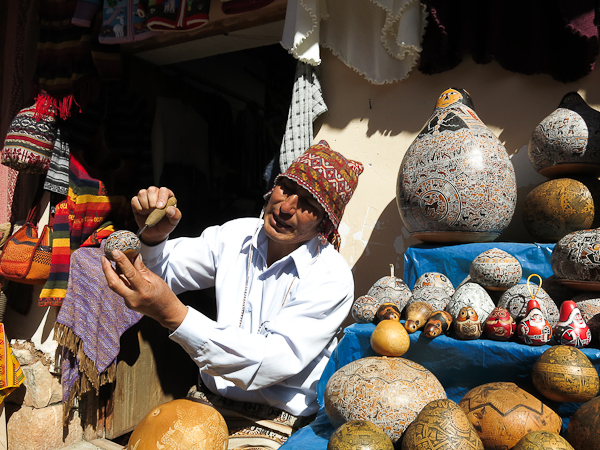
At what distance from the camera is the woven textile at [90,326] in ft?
9.33

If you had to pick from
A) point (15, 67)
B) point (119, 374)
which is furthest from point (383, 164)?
point (15, 67)

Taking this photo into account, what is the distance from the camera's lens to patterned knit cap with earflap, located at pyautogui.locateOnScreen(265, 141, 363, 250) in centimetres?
184

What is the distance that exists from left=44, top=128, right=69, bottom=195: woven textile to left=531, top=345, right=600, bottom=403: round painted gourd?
11.2 feet

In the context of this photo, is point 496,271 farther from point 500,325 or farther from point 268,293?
point 268,293

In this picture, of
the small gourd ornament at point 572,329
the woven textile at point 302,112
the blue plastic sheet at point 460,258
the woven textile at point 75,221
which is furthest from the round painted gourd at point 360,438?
the woven textile at point 75,221

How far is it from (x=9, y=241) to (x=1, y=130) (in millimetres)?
1163

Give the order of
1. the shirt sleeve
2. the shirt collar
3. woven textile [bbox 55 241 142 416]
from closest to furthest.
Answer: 1. the shirt sleeve
2. the shirt collar
3. woven textile [bbox 55 241 142 416]

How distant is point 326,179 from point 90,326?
80.2 inches

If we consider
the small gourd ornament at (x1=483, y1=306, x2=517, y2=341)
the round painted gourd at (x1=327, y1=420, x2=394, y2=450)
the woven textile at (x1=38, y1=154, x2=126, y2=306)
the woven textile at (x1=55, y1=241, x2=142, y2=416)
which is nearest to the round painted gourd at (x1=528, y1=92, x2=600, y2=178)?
the small gourd ornament at (x1=483, y1=306, x2=517, y2=341)

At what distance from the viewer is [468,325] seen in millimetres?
1478

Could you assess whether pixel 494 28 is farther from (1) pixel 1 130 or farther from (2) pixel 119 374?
(1) pixel 1 130

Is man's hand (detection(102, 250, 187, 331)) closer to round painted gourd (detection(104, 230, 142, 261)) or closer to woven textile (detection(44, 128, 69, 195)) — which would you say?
round painted gourd (detection(104, 230, 142, 261))

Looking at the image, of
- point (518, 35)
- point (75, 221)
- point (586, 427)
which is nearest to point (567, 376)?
point (586, 427)

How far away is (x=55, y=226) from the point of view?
3.30 m
